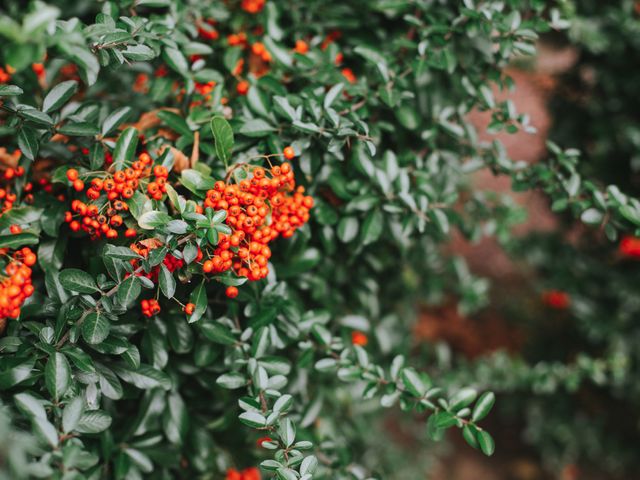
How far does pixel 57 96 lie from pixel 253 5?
2.37 feet

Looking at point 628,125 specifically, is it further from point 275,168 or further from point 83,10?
point 83,10

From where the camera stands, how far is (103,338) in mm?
1172

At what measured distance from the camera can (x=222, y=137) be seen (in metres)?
1.30

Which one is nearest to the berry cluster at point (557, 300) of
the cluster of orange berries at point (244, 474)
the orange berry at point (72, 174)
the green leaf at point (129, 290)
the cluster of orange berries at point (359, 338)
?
the cluster of orange berries at point (359, 338)

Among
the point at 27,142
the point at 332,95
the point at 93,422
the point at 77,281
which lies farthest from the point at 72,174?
the point at 332,95

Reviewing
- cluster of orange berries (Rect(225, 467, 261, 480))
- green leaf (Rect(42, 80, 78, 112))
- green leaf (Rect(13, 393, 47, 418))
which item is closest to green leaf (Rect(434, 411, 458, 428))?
cluster of orange berries (Rect(225, 467, 261, 480))

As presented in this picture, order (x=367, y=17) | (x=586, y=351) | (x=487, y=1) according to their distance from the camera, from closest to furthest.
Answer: (x=487, y=1)
(x=367, y=17)
(x=586, y=351)

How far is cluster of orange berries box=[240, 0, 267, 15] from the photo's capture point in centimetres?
170

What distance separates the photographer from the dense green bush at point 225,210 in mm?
1179

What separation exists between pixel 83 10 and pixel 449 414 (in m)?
1.96

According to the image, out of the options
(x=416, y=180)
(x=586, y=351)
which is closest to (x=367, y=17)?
(x=416, y=180)

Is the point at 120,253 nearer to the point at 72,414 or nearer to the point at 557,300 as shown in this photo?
the point at 72,414

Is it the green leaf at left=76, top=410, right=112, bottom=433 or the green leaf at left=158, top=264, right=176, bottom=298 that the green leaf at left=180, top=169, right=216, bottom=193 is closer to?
the green leaf at left=158, top=264, right=176, bottom=298

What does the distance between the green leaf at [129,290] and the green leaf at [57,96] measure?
0.49 metres
